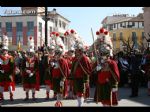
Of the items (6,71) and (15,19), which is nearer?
(6,71)

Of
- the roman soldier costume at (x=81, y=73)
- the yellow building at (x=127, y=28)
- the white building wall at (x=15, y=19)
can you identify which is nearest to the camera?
the roman soldier costume at (x=81, y=73)

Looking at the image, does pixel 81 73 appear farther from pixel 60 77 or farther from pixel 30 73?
pixel 30 73

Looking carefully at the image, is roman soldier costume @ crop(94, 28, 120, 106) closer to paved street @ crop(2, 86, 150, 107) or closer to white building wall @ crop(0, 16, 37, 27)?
paved street @ crop(2, 86, 150, 107)

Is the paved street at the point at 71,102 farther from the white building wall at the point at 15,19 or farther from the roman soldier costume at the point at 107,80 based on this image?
the white building wall at the point at 15,19

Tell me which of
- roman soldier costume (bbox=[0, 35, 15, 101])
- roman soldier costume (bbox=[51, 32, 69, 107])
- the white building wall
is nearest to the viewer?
roman soldier costume (bbox=[51, 32, 69, 107])

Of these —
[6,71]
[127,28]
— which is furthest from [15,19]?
[6,71]

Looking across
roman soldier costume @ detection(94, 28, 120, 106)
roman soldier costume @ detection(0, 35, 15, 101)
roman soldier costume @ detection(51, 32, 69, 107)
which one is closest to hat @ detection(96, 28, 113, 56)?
roman soldier costume @ detection(94, 28, 120, 106)

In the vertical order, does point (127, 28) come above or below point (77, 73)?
above

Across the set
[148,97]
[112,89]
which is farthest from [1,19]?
[112,89]

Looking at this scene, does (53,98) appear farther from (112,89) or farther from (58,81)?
(112,89)

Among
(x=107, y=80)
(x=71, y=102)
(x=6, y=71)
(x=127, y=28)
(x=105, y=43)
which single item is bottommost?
(x=71, y=102)

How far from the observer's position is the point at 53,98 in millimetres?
14328

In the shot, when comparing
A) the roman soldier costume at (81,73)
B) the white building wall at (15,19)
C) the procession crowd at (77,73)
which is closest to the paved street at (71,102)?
the procession crowd at (77,73)
